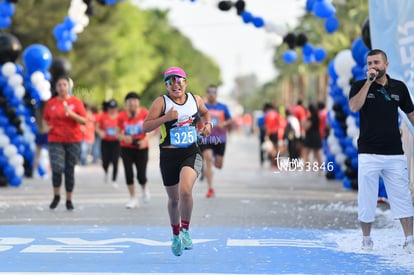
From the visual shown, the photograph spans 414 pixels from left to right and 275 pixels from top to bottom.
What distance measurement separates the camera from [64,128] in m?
13.1

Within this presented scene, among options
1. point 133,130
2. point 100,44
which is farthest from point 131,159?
point 100,44

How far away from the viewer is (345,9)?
37.9 meters

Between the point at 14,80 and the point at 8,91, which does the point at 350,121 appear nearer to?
the point at 14,80

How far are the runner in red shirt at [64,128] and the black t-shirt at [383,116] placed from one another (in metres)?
5.29

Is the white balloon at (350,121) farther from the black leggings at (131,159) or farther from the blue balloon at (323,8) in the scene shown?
the black leggings at (131,159)

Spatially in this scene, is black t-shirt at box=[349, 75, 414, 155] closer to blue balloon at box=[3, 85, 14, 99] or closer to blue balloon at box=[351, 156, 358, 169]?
blue balloon at box=[351, 156, 358, 169]

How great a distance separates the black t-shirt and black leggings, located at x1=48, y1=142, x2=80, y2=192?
5397 mm

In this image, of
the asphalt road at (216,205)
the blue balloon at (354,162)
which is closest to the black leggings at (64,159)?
the asphalt road at (216,205)

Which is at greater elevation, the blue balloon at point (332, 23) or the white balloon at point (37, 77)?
the blue balloon at point (332, 23)

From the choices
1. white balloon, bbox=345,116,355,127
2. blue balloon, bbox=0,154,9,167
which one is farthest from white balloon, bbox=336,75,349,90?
blue balloon, bbox=0,154,9,167

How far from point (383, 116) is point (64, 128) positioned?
5.63 m

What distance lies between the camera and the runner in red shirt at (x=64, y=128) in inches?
516

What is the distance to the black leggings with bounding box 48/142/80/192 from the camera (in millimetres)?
13125

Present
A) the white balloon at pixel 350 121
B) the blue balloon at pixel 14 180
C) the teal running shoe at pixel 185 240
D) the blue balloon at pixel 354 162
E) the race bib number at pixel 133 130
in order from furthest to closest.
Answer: the blue balloon at pixel 14 180, the white balloon at pixel 350 121, the blue balloon at pixel 354 162, the race bib number at pixel 133 130, the teal running shoe at pixel 185 240
